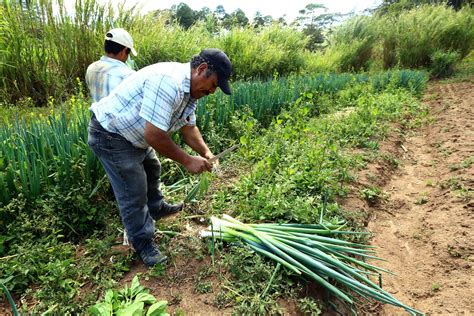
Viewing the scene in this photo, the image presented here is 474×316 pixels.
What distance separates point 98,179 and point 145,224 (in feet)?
2.84

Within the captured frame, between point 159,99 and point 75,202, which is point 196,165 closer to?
point 159,99

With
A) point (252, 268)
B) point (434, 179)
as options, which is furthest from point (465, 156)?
A: point (252, 268)

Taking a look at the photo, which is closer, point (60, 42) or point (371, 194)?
point (371, 194)

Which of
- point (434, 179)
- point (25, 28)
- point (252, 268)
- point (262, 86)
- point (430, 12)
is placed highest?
point (430, 12)

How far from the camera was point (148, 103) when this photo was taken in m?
1.71

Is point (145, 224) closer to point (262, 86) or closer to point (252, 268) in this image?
point (252, 268)

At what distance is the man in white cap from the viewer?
2.78 m

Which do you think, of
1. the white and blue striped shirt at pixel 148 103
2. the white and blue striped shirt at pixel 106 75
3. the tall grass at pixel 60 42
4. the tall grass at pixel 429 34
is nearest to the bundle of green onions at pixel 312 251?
the white and blue striped shirt at pixel 148 103

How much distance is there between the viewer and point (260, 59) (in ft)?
27.8

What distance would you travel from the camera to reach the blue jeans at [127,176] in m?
1.96

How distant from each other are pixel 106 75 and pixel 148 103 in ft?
4.32

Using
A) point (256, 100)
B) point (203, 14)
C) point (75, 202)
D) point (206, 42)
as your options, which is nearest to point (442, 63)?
point (206, 42)

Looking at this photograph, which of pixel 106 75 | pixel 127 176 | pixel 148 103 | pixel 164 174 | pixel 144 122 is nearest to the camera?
pixel 148 103

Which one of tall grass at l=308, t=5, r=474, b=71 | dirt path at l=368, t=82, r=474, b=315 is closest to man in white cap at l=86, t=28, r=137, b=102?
dirt path at l=368, t=82, r=474, b=315
